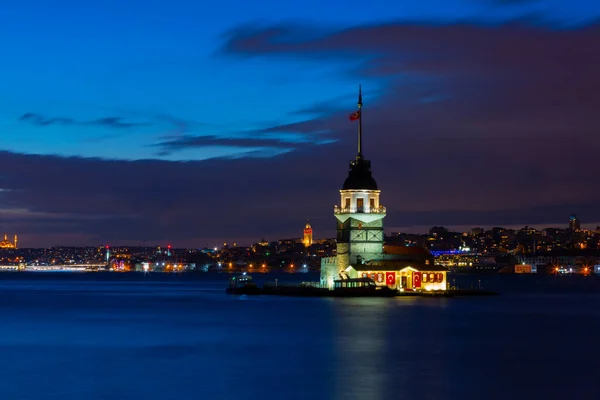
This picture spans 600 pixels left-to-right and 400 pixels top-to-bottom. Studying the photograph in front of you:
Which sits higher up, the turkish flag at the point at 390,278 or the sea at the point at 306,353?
the turkish flag at the point at 390,278

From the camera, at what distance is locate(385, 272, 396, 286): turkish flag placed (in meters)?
96.2

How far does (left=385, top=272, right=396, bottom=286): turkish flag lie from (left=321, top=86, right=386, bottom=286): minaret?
2.08 metres

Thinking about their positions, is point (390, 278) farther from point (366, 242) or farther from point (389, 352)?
point (389, 352)

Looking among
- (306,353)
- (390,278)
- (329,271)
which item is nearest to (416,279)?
(390,278)

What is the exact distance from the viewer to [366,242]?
94.4 meters

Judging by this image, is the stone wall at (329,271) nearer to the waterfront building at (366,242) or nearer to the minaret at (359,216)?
the waterfront building at (366,242)

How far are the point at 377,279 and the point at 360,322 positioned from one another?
27.4 meters

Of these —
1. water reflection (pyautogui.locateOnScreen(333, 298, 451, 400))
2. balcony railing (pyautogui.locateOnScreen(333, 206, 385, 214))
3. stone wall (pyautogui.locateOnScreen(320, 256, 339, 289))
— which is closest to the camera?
water reflection (pyautogui.locateOnScreen(333, 298, 451, 400))

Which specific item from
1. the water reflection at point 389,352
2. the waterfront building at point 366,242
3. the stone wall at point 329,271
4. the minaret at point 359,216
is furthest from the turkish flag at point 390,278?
the water reflection at point 389,352

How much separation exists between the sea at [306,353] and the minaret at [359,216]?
8.46 m

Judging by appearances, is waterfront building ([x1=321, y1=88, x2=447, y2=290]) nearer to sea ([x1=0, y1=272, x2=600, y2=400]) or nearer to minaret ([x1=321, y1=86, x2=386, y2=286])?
minaret ([x1=321, y1=86, x2=386, y2=286])

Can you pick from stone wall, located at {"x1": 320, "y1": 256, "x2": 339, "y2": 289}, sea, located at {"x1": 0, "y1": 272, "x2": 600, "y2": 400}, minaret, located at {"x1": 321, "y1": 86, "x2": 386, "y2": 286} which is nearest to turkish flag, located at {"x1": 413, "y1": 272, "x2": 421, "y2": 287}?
minaret, located at {"x1": 321, "y1": 86, "x2": 386, "y2": 286}

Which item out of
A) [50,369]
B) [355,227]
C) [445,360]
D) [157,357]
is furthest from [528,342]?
[355,227]

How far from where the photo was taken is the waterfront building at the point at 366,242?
93.8 metres
